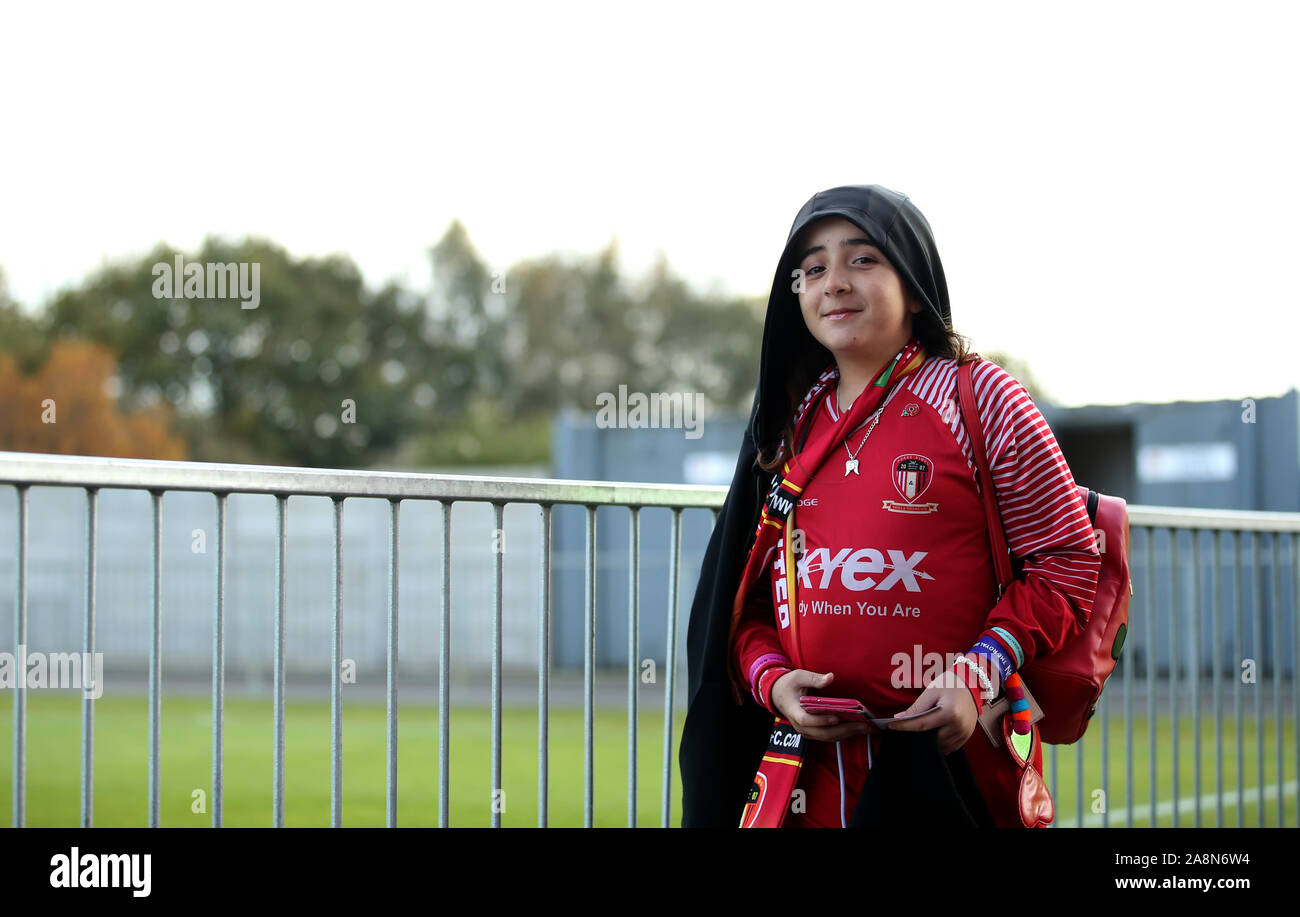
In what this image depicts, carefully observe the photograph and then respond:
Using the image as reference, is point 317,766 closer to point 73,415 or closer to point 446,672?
point 446,672

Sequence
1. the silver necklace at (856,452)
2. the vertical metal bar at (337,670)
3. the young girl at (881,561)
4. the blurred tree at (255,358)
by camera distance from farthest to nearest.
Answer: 1. the blurred tree at (255,358)
2. the vertical metal bar at (337,670)
3. the silver necklace at (856,452)
4. the young girl at (881,561)

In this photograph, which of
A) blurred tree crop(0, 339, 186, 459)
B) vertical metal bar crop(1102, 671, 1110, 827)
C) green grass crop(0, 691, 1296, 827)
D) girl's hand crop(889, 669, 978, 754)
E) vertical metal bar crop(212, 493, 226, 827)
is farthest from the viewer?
blurred tree crop(0, 339, 186, 459)

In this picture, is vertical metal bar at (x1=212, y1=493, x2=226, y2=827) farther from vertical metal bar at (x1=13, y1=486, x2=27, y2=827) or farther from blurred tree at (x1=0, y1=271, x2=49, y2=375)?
blurred tree at (x1=0, y1=271, x2=49, y2=375)

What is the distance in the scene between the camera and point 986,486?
7.16 feet

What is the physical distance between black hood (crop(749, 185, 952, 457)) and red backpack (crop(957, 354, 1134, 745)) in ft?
0.66

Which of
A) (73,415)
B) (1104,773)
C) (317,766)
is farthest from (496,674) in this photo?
(73,415)

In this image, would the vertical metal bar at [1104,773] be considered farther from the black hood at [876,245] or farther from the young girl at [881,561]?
the black hood at [876,245]

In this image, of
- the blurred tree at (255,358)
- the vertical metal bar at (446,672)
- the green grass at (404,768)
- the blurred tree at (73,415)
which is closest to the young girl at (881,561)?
the vertical metal bar at (446,672)

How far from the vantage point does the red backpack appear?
220cm

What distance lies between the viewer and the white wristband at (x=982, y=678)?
2072 millimetres

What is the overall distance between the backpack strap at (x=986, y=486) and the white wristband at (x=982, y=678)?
187 mm

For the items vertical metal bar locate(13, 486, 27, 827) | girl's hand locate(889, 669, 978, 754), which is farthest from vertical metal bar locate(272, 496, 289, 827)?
girl's hand locate(889, 669, 978, 754)

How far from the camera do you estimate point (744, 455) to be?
2.57 metres

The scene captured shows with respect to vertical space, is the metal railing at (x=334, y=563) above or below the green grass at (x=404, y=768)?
above
